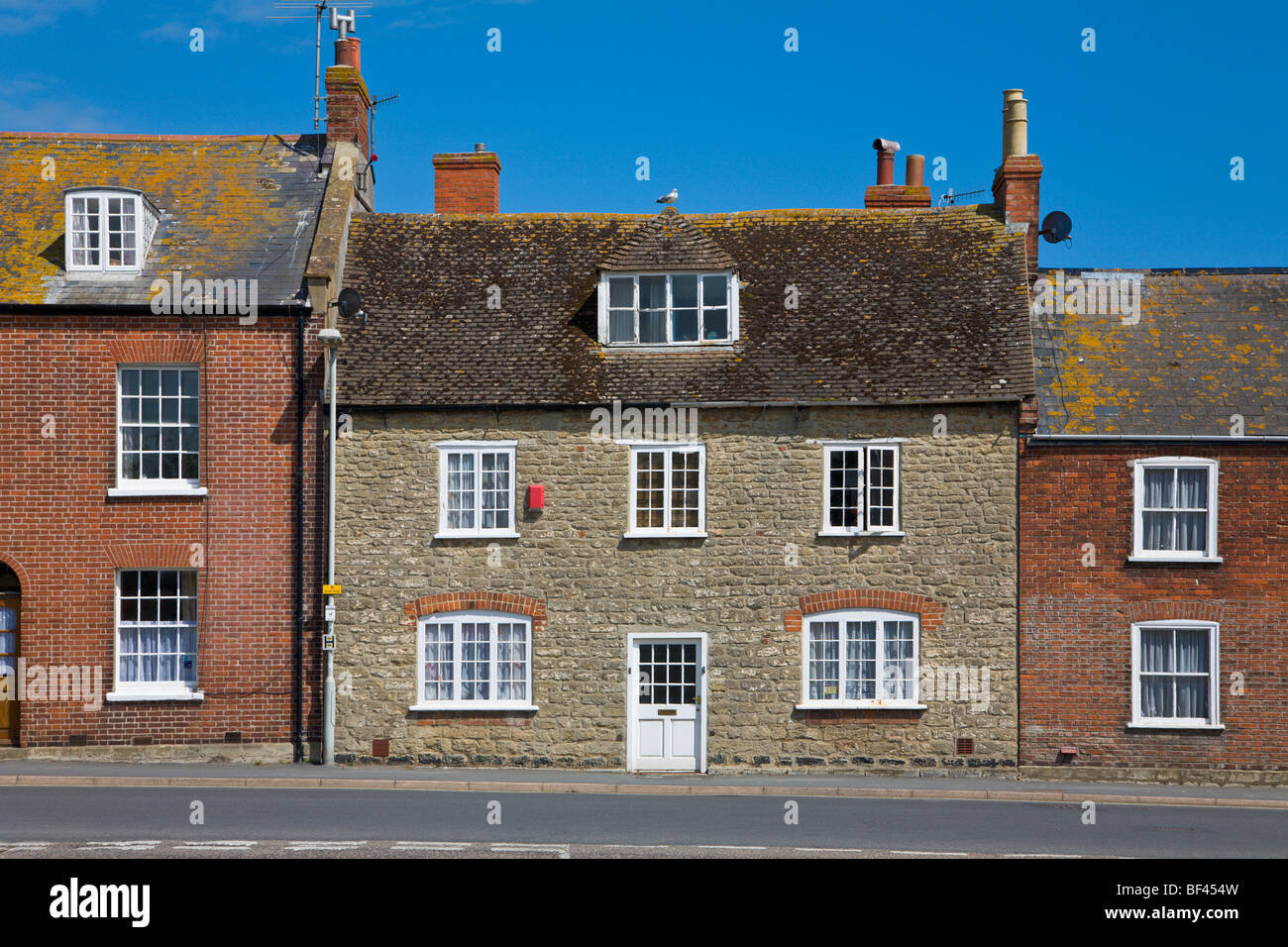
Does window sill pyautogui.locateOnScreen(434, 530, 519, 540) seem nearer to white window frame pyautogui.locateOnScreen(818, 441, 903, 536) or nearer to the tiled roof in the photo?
the tiled roof

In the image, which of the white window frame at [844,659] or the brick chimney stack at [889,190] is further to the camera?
the brick chimney stack at [889,190]

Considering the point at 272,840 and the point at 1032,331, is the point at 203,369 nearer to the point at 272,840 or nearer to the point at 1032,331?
the point at 272,840

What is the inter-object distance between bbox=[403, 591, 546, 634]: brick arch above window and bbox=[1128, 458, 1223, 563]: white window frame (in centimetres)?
1016

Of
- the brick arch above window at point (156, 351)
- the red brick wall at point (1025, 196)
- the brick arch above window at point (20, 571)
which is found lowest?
the brick arch above window at point (20, 571)

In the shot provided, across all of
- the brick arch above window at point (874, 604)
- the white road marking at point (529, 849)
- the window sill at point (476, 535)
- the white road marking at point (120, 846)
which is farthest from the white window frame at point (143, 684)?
the white road marking at point (529, 849)

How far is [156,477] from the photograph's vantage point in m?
23.0

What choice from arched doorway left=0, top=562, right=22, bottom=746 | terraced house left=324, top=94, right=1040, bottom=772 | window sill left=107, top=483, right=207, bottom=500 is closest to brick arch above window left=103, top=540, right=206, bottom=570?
window sill left=107, top=483, right=207, bottom=500

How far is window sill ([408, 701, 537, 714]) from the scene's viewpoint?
73.9 ft

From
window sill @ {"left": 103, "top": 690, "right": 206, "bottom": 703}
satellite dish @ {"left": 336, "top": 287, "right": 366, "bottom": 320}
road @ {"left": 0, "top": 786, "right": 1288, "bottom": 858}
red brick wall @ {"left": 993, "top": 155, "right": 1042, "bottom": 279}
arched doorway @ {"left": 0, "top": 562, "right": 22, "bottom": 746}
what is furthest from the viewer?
red brick wall @ {"left": 993, "top": 155, "right": 1042, "bottom": 279}

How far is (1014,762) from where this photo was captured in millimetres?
22297

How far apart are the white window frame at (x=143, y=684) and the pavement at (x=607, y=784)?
1.10 meters

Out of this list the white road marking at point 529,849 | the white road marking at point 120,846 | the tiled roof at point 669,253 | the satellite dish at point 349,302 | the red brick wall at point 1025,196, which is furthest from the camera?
the red brick wall at point 1025,196

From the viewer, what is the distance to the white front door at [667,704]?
22.6 metres

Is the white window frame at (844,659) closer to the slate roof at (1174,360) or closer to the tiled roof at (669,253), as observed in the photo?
the slate roof at (1174,360)
